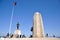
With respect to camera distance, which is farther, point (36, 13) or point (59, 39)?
point (36, 13)

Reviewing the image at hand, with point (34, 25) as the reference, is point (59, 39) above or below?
below

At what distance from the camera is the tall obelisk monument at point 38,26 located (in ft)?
32.3

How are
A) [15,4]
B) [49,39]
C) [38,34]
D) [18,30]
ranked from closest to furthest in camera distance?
[49,39] < [38,34] < [15,4] < [18,30]

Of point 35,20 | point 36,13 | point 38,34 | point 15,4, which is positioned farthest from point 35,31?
point 15,4

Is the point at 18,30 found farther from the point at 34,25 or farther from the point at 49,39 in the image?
the point at 49,39

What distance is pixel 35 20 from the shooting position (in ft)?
34.4

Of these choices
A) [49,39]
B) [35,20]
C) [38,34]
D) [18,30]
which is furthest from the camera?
[18,30]

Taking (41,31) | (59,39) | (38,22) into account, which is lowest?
(59,39)

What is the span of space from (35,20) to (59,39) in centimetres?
353

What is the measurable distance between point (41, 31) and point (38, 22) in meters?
0.95

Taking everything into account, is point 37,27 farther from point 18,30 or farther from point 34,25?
point 18,30

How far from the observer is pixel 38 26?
1011cm

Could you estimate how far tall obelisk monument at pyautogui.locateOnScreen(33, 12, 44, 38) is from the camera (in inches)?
387

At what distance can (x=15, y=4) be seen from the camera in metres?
11.2
